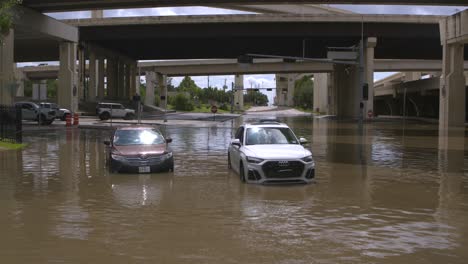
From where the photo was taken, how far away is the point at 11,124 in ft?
83.5

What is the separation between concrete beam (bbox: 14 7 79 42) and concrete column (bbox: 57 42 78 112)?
49.6 inches

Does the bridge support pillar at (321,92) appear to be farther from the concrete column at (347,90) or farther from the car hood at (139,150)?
the car hood at (139,150)

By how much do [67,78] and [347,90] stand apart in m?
40.9

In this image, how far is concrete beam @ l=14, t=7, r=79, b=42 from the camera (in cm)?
4288

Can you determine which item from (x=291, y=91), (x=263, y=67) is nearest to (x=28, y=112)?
(x=263, y=67)

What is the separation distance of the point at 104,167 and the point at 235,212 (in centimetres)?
805

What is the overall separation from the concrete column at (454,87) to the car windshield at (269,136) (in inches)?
1378

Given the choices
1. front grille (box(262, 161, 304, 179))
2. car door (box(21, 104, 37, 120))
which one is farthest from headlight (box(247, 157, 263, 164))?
car door (box(21, 104, 37, 120))

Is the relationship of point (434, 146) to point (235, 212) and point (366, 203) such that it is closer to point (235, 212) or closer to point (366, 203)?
point (366, 203)

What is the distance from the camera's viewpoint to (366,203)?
10.9 metres

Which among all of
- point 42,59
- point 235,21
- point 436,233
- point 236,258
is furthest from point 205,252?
point 42,59

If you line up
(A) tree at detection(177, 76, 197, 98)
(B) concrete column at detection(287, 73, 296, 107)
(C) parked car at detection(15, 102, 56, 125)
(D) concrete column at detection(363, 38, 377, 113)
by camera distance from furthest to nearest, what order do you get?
(B) concrete column at detection(287, 73, 296, 107) < (A) tree at detection(177, 76, 197, 98) < (D) concrete column at detection(363, 38, 377, 113) < (C) parked car at detection(15, 102, 56, 125)

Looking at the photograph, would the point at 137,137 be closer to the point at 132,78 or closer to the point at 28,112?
the point at 28,112

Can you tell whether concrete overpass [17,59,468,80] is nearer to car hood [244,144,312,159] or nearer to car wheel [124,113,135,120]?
car wheel [124,113,135,120]
